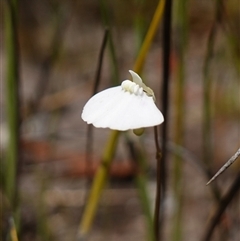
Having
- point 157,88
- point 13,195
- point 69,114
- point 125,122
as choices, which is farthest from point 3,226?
point 157,88

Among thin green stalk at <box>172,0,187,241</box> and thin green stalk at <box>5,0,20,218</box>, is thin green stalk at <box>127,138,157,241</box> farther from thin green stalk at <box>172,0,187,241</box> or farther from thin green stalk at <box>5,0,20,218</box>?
thin green stalk at <box>5,0,20,218</box>

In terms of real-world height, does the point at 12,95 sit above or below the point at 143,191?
above

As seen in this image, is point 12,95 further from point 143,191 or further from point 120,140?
point 120,140

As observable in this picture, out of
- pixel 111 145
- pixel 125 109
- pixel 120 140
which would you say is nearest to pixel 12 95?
pixel 111 145

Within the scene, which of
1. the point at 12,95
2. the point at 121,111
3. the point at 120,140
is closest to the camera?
the point at 121,111

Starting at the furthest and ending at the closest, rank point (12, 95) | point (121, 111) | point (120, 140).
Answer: point (120, 140), point (12, 95), point (121, 111)

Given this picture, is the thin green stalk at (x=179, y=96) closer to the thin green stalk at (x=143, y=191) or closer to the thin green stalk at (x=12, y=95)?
the thin green stalk at (x=143, y=191)

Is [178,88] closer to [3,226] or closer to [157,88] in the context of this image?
[3,226]
